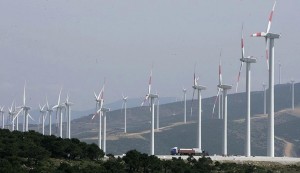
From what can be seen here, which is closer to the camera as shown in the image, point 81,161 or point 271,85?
point 81,161

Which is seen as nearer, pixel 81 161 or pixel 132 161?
pixel 132 161

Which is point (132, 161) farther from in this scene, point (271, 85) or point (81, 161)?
point (271, 85)

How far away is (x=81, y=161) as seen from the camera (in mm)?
126500

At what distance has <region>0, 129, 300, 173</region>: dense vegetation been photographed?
111637 mm

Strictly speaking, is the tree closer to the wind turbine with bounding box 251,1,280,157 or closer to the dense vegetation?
the dense vegetation

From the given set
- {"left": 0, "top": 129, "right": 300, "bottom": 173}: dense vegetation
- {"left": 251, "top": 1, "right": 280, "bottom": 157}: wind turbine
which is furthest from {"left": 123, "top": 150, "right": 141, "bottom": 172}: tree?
{"left": 251, "top": 1, "right": 280, "bottom": 157}: wind turbine

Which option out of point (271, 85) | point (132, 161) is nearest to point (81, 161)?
point (132, 161)

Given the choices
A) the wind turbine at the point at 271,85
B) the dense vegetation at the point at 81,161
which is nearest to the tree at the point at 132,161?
the dense vegetation at the point at 81,161

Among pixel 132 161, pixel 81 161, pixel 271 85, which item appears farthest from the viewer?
pixel 271 85

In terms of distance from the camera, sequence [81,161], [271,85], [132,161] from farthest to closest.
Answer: [271,85], [81,161], [132,161]

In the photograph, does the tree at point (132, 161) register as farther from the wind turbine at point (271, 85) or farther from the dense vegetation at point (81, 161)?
the wind turbine at point (271, 85)

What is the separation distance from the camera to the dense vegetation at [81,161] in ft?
366

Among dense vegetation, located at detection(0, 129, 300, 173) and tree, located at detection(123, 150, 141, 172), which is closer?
dense vegetation, located at detection(0, 129, 300, 173)

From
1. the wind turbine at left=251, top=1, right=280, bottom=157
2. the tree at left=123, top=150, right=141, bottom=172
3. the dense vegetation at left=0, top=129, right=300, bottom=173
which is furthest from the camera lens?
the wind turbine at left=251, top=1, right=280, bottom=157
